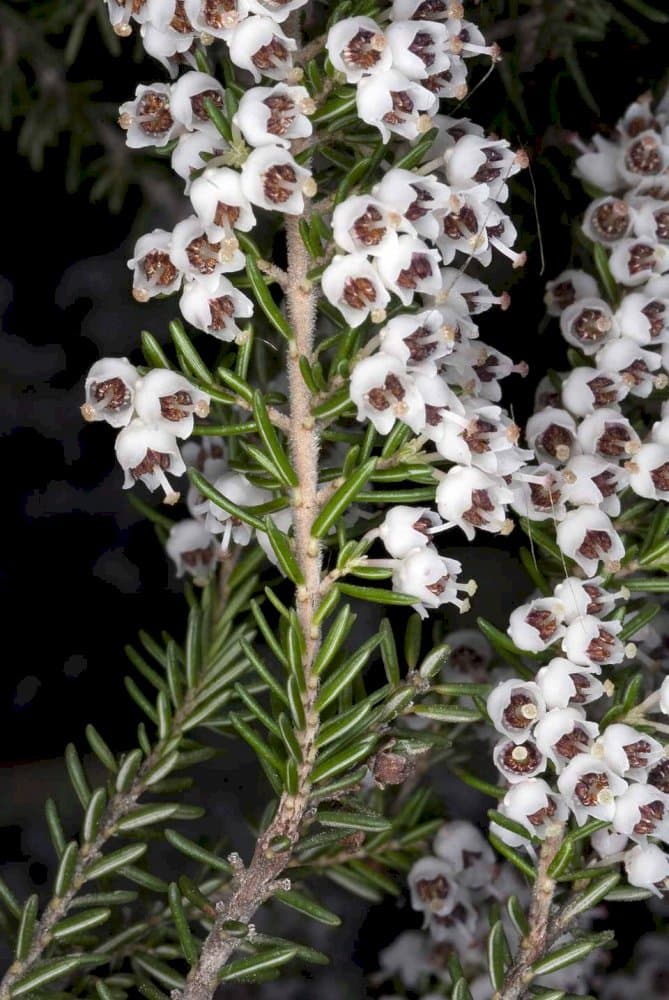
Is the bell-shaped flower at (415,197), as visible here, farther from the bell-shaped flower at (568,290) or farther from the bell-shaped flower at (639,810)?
the bell-shaped flower at (639,810)

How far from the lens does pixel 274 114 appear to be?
2.81 feet

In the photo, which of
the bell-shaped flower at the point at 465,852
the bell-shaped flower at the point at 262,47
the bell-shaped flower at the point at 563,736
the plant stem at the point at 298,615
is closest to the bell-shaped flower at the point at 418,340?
the plant stem at the point at 298,615

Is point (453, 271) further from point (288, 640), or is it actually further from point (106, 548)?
point (106, 548)

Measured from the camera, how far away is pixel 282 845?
38.5 inches

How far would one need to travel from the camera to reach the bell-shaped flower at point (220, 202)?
847mm

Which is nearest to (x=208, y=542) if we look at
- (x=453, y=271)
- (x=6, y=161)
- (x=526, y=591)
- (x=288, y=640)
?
(x=288, y=640)

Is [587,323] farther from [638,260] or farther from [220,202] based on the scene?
[220,202]

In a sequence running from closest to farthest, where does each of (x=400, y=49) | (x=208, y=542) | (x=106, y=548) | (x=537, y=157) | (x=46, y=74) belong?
(x=400, y=49) < (x=208, y=542) < (x=537, y=157) < (x=46, y=74) < (x=106, y=548)

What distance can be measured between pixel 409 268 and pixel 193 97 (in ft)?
0.74

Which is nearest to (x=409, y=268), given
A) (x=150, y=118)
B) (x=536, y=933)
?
(x=150, y=118)

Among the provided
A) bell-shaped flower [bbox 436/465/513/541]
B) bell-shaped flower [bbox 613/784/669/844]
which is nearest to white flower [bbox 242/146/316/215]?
bell-shaped flower [bbox 436/465/513/541]

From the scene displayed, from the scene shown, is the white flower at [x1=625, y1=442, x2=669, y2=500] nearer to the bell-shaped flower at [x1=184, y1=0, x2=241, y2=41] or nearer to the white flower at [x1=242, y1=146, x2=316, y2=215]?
the white flower at [x1=242, y1=146, x2=316, y2=215]

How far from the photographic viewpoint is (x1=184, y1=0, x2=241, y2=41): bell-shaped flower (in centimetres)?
83

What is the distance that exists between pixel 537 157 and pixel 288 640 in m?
0.75
